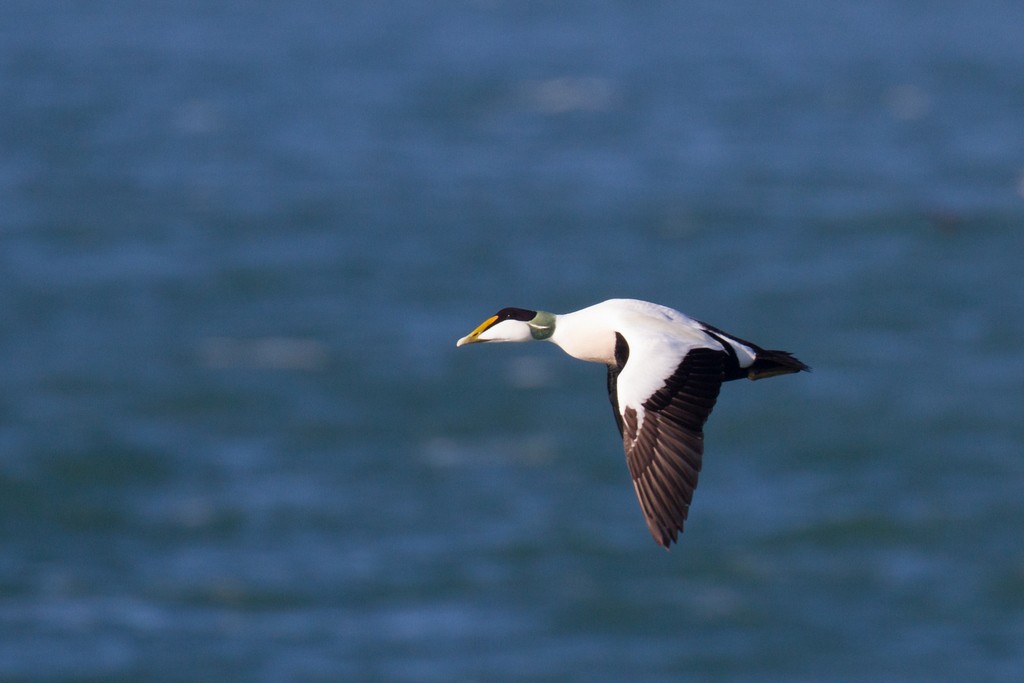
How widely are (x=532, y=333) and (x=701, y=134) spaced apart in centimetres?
7880

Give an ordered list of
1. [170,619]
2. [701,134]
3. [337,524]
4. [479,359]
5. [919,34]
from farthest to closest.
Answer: [919,34] < [701,134] < [479,359] < [337,524] < [170,619]

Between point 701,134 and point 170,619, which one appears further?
point 701,134

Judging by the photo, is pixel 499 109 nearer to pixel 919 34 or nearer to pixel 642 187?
pixel 642 187

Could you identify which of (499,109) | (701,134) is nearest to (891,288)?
(701,134)

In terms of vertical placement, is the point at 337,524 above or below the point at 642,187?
below

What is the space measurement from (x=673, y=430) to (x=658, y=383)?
311 mm

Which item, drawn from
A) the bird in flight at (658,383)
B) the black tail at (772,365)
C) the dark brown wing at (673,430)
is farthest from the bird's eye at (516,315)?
the black tail at (772,365)

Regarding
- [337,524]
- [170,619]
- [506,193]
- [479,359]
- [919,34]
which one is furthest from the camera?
[919,34]

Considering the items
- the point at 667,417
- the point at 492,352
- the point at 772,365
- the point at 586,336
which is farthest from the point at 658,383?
the point at 492,352

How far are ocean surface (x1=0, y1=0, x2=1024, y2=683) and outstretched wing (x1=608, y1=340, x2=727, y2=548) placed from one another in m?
36.9

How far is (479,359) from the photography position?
61344mm

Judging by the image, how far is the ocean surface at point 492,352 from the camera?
159 ft

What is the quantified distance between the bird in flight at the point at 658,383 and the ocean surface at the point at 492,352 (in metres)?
36.7

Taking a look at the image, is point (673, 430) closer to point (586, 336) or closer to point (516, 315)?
point (586, 336)
